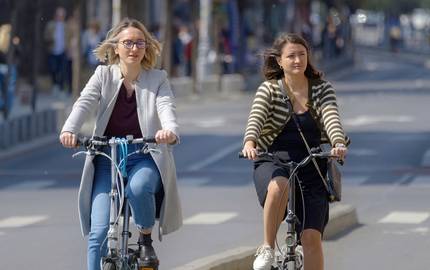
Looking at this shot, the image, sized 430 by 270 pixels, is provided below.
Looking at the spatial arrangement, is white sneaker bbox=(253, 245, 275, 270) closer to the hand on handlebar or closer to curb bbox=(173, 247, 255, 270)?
the hand on handlebar

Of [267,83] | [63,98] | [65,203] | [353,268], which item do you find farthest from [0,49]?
[267,83]

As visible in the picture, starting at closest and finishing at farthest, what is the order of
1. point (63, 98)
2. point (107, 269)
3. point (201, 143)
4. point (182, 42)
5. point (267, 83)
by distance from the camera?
point (107, 269) → point (267, 83) → point (201, 143) → point (63, 98) → point (182, 42)

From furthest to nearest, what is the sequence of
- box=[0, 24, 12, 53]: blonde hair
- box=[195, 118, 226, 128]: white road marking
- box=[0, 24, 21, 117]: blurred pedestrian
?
box=[195, 118, 226, 128]: white road marking → box=[0, 24, 12, 53]: blonde hair → box=[0, 24, 21, 117]: blurred pedestrian

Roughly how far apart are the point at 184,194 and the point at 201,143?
797 centimetres

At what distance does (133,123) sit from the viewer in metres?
8.73

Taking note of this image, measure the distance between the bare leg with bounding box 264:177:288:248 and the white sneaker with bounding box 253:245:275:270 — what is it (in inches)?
1.8

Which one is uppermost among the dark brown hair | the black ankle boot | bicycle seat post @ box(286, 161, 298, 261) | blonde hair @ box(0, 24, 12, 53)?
the dark brown hair

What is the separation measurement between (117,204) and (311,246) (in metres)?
1.13

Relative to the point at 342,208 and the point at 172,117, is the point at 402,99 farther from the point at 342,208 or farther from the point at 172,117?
the point at 172,117

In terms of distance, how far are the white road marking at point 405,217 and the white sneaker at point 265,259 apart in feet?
22.4

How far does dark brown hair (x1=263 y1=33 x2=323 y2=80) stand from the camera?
893cm

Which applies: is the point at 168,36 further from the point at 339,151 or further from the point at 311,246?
the point at 339,151

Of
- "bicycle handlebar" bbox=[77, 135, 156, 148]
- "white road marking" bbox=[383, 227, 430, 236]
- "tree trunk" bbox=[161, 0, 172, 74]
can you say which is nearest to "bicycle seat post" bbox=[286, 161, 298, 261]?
"bicycle handlebar" bbox=[77, 135, 156, 148]

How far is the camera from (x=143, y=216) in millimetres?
8633
